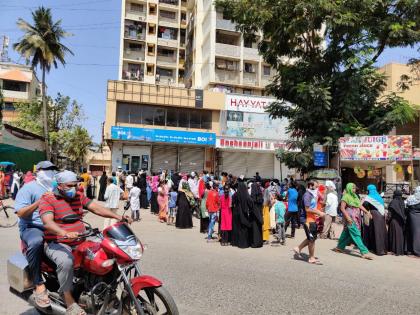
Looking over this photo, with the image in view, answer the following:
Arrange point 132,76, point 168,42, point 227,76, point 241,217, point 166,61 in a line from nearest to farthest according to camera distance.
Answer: point 241,217 < point 227,76 < point 132,76 < point 168,42 < point 166,61

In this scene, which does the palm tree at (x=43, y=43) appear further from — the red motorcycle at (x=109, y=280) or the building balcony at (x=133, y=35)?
the red motorcycle at (x=109, y=280)

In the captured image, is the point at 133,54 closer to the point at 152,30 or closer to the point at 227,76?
the point at 152,30

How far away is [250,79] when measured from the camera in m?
38.1

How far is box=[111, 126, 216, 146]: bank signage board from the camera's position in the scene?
27538mm

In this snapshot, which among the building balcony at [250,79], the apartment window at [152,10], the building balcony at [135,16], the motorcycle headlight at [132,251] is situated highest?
the apartment window at [152,10]

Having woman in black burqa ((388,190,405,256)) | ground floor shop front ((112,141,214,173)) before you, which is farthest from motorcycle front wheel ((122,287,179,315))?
ground floor shop front ((112,141,214,173))

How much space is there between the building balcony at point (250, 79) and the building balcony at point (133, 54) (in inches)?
524

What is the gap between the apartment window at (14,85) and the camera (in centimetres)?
4919

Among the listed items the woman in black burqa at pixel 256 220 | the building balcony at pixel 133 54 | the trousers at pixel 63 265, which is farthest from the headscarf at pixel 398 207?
the building balcony at pixel 133 54

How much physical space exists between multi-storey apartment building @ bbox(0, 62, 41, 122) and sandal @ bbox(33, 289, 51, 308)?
49.4 m

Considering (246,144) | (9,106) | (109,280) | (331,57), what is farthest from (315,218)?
(9,106)

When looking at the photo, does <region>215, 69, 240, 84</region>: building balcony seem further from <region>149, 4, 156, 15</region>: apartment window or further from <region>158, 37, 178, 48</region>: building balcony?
<region>149, 4, 156, 15</region>: apartment window

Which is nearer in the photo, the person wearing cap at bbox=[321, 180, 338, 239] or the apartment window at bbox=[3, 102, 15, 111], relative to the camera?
the person wearing cap at bbox=[321, 180, 338, 239]

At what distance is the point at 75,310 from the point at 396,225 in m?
7.96
